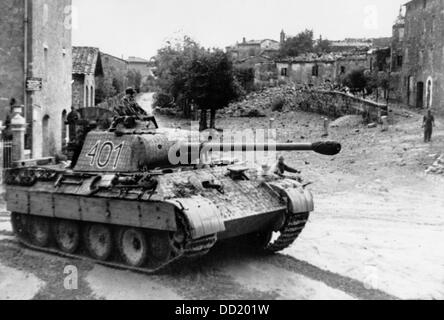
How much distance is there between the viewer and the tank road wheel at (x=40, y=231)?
11047 millimetres

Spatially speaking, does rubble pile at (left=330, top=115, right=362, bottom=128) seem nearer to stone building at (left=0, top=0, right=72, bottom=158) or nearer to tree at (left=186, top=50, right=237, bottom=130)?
tree at (left=186, top=50, right=237, bottom=130)

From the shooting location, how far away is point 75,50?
33531 mm

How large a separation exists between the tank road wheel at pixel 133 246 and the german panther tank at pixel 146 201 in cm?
2

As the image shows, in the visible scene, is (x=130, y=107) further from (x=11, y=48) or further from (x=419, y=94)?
(x=419, y=94)

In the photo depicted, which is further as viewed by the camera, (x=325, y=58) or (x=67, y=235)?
(x=325, y=58)

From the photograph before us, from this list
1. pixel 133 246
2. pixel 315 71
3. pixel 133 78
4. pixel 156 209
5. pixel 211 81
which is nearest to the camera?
pixel 156 209

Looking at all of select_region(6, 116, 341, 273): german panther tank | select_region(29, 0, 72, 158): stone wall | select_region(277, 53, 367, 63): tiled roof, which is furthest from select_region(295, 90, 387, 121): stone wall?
select_region(6, 116, 341, 273): german panther tank

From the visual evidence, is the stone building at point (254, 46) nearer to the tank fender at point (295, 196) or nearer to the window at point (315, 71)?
the window at point (315, 71)

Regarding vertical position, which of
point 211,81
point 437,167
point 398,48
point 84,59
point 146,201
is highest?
point 398,48

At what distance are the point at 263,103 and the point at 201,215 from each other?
3462 centimetres

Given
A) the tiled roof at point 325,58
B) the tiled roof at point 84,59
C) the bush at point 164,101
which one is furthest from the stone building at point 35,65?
the tiled roof at point 325,58

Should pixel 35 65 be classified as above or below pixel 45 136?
above

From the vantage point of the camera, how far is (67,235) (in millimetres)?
10734

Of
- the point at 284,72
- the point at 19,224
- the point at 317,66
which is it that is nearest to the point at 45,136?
the point at 19,224
